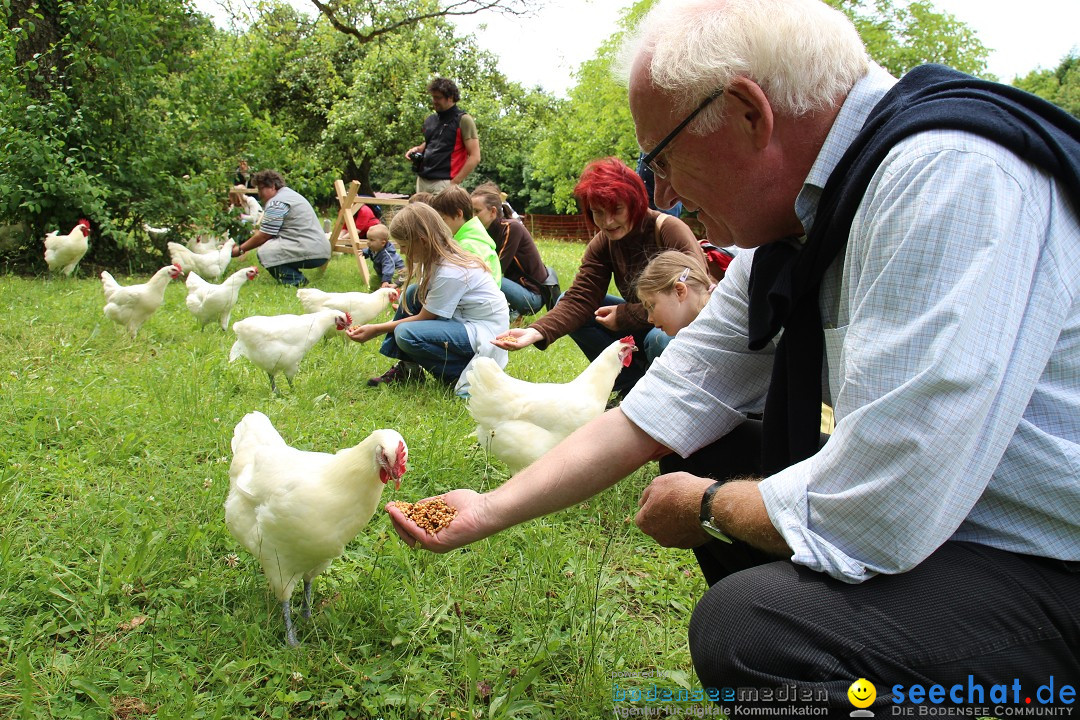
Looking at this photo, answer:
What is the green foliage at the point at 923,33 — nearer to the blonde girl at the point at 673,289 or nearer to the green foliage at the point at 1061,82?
the green foliage at the point at 1061,82

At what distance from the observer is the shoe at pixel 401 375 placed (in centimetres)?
510

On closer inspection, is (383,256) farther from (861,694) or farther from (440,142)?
(861,694)

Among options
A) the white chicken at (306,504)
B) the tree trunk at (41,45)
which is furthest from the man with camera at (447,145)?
the white chicken at (306,504)

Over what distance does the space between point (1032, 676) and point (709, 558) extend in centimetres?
74

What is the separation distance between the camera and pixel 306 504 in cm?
224

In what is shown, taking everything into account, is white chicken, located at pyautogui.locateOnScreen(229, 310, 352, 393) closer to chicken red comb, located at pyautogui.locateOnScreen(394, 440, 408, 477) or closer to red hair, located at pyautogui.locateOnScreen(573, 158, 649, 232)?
red hair, located at pyautogui.locateOnScreen(573, 158, 649, 232)

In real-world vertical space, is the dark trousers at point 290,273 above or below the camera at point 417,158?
below

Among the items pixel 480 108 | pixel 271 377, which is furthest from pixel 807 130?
pixel 480 108

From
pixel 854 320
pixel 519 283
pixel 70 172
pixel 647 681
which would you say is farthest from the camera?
pixel 70 172

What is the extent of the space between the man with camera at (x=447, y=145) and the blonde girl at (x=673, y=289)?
4.61 metres

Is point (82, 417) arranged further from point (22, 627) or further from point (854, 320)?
point (854, 320)

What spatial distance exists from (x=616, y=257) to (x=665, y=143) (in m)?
2.87

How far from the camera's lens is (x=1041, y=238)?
118 centimetres

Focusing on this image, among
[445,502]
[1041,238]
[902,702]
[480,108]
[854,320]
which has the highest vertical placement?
[1041,238]
